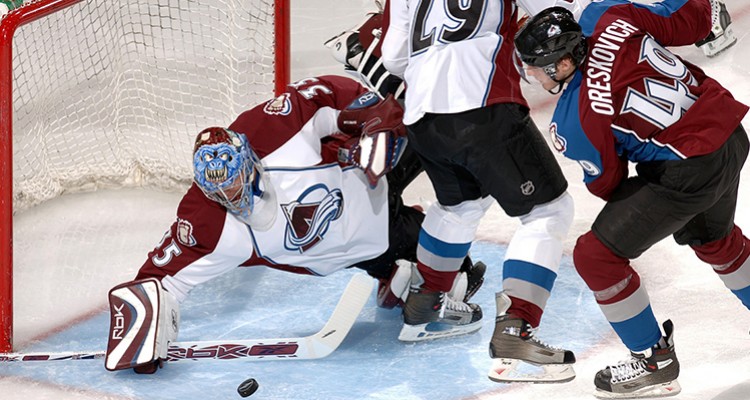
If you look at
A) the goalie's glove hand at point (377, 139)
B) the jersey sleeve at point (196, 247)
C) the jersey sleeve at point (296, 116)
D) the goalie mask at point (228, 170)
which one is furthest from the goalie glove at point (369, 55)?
the jersey sleeve at point (196, 247)

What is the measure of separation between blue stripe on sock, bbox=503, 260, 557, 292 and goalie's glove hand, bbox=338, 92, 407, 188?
19.5 inches

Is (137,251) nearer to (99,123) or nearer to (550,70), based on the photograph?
(99,123)

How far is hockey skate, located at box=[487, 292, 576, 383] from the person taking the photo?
3.05 m

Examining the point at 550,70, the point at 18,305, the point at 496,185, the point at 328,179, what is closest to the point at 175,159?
the point at 18,305

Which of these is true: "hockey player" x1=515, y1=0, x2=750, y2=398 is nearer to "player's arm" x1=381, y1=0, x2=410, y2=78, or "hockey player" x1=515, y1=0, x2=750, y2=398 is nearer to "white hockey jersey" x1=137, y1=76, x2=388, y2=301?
"player's arm" x1=381, y1=0, x2=410, y2=78

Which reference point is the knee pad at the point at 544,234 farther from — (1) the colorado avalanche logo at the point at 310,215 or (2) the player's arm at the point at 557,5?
(1) the colorado avalanche logo at the point at 310,215

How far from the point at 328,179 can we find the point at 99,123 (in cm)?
144

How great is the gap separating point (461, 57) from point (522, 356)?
2.36ft

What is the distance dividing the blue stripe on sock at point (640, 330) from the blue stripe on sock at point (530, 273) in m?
0.19

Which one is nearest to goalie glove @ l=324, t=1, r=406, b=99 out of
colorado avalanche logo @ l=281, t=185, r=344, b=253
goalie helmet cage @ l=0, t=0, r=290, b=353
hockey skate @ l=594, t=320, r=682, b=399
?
colorado avalanche logo @ l=281, t=185, r=344, b=253

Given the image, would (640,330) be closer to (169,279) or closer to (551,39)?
(551,39)

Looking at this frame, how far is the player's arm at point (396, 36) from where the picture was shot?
10.8 ft

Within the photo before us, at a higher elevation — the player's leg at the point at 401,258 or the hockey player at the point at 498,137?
the hockey player at the point at 498,137

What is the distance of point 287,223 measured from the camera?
11.4 ft
